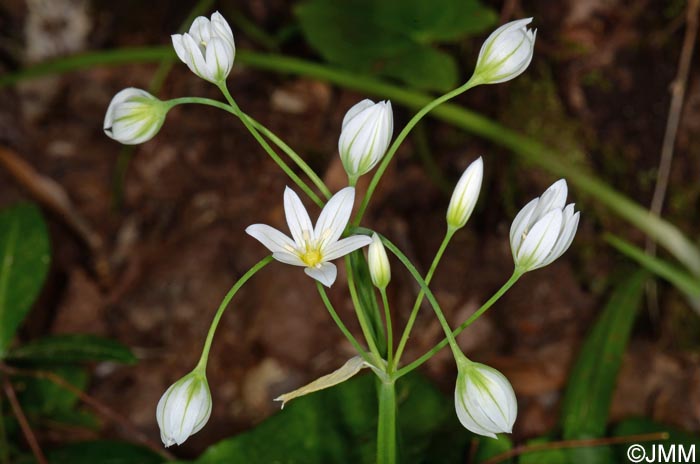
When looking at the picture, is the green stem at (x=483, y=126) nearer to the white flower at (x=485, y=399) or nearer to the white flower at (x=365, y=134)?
the white flower at (x=365, y=134)

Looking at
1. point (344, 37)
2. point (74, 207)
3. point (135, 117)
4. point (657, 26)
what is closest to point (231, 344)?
point (74, 207)

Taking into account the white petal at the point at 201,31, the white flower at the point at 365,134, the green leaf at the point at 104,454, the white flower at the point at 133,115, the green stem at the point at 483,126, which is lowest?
the green leaf at the point at 104,454

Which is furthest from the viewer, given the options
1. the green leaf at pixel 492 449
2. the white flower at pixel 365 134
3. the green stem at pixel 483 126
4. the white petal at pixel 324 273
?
the green stem at pixel 483 126

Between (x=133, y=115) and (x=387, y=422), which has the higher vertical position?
(x=133, y=115)

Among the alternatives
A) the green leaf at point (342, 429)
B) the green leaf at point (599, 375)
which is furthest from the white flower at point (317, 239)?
the green leaf at point (599, 375)

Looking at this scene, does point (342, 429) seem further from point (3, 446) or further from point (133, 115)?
point (3, 446)

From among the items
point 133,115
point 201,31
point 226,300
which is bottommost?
point 226,300

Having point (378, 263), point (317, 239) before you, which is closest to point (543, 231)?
point (378, 263)

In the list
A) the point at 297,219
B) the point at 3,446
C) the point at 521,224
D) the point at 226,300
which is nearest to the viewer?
the point at 226,300

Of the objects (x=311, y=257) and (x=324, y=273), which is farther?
(x=311, y=257)
